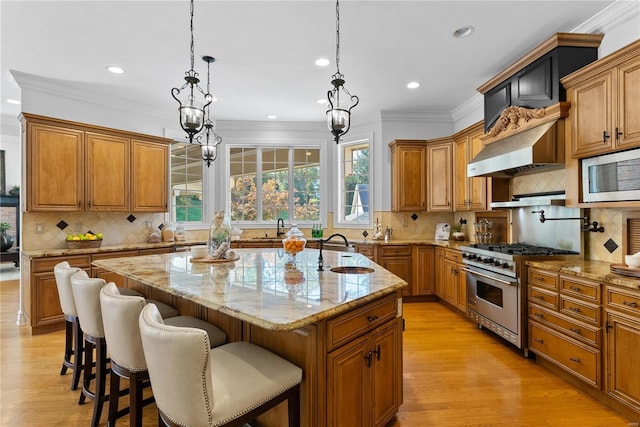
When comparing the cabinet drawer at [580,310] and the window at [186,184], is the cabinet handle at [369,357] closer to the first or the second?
the cabinet drawer at [580,310]

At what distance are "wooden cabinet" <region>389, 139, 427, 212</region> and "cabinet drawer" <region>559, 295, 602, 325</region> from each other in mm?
2890

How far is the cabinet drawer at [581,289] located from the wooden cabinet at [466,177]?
1775 mm

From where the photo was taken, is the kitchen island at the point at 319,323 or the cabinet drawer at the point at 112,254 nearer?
the kitchen island at the point at 319,323

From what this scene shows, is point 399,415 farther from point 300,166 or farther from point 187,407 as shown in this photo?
point 300,166

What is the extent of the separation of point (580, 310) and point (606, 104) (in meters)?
1.60

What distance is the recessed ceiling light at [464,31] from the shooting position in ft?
10.3

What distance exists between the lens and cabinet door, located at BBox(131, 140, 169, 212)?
15.9 ft

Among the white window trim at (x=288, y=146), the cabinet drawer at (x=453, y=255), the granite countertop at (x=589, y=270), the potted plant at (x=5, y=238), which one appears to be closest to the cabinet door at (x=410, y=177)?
the cabinet drawer at (x=453, y=255)

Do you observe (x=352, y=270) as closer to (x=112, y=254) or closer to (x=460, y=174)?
(x=460, y=174)

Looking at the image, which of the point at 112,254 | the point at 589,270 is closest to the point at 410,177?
the point at 589,270

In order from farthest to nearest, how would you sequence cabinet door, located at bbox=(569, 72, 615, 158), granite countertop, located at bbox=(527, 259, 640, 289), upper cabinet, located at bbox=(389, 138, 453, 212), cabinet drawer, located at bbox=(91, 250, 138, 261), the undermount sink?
upper cabinet, located at bbox=(389, 138, 453, 212), cabinet drawer, located at bbox=(91, 250, 138, 261), cabinet door, located at bbox=(569, 72, 615, 158), the undermount sink, granite countertop, located at bbox=(527, 259, 640, 289)

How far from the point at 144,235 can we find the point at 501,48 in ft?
17.8

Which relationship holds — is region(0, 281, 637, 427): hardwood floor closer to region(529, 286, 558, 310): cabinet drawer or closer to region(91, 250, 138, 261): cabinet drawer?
region(529, 286, 558, 310): cabinet drawer

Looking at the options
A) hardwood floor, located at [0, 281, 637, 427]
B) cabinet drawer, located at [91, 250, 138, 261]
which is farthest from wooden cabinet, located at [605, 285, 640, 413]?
cabinet drawer, located at [91, 250, 138, 261]
